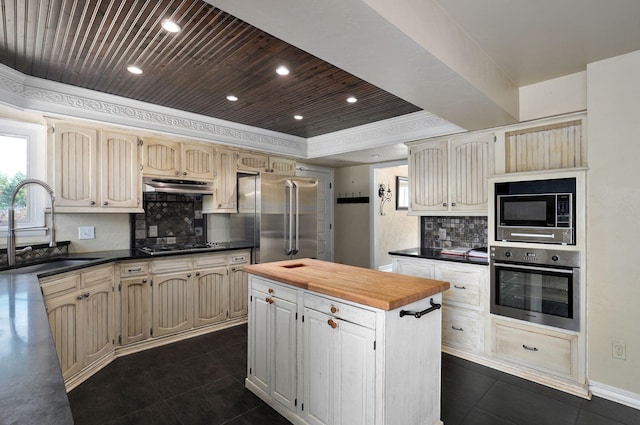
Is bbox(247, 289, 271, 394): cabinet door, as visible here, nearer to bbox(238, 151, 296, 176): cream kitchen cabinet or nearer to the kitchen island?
the kitchen island

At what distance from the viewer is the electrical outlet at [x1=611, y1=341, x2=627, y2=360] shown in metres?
2.40

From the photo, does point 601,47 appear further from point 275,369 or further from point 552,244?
point 275,369

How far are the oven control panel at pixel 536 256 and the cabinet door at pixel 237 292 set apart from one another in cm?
272

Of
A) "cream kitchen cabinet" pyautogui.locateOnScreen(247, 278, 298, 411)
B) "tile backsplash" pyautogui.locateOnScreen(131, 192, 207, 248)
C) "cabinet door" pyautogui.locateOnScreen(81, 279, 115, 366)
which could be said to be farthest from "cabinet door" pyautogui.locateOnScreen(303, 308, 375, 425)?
"tile backsplash" pyautogui.locateOnScreen(131, 192, 207, 248)

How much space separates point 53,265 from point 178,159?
1566 millimetres

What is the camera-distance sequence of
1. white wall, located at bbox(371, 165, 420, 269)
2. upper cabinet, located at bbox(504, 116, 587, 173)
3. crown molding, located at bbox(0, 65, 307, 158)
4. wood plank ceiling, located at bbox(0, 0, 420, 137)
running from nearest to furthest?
1. wood plank ceiling, located at bbox(0, 0, 420, 137)
2. crown molding, located at bbox(0, 65, 307, 158)
3. upper cabinet, located at bbox(504, 116, 587, 173)
4. white wall, located at bbox(371, 165, 420, 269)

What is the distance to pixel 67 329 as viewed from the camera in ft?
8.31

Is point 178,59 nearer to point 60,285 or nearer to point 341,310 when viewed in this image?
point 60,285

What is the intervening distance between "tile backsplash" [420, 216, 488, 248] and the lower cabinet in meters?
2.00

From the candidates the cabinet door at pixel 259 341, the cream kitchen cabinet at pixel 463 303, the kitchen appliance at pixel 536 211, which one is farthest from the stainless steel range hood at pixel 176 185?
the kitchen appliance at pixel 536 211

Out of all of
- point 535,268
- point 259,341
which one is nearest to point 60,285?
point 259,341

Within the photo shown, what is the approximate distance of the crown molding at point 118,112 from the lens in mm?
2691

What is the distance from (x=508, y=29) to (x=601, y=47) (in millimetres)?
827

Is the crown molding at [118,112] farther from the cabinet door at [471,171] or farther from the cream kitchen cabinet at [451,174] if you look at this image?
the cabinet door at [471,171]
